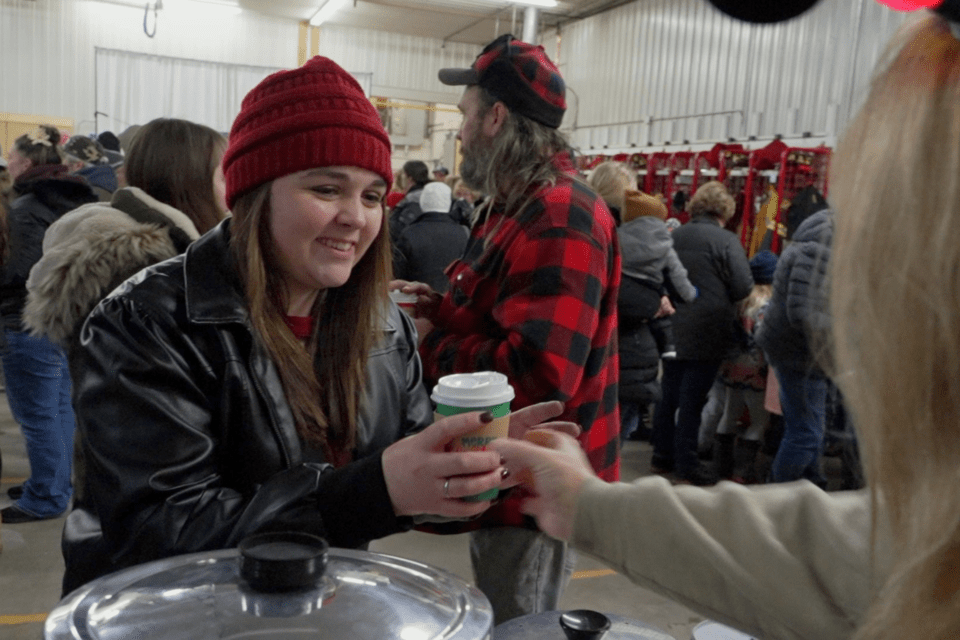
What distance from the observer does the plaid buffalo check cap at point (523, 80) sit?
212cm

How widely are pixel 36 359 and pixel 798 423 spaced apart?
3914 mm

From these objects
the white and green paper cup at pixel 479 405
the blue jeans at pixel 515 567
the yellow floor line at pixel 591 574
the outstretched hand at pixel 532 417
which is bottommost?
the yellow floor line at pixel 591 574

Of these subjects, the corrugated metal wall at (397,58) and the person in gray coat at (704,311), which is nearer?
the person in gray coat at (704,311)

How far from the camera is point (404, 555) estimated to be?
3939 millimetres

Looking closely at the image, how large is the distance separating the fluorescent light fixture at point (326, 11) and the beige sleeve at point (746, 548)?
12995mm

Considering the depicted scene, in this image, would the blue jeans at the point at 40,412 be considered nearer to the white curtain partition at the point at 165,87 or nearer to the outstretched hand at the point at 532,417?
the outstretched hand at the point at 532,417

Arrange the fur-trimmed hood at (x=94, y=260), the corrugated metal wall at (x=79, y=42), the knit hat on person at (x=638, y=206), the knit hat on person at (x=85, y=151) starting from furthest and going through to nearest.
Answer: the corrugated metal wall at (x=79, y=42) < the knit hat on person at (x=85, y=151) < the knit hat on person at (x=638, y=206) < the fur-trimmed hood at (x=94, y=260)

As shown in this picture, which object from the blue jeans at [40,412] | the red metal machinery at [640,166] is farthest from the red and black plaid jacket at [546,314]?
the red metal machinery at [640,166]

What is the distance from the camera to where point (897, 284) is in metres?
0.64

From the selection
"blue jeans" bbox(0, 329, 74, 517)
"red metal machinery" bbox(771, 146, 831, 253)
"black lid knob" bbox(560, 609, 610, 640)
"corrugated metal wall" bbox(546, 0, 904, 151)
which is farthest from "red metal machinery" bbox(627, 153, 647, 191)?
"black lid knob" bbox(560, 609, 610, 640)

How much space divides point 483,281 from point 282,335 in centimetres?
78

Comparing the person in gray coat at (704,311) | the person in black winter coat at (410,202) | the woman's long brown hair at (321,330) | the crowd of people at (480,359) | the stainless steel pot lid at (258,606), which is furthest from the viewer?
the person in black winter coat at (410,202)

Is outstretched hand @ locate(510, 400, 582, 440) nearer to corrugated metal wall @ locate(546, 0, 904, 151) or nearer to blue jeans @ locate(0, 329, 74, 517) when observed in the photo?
blue jeans @ locate(0, 329, 74, 517)

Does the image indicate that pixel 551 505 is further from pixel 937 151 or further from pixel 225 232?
pixel 225 232
